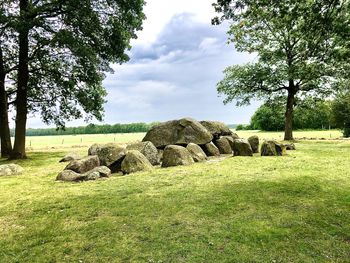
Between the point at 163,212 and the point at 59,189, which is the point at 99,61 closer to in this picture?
the point at 59,189

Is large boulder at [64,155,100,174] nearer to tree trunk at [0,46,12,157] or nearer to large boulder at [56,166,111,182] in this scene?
large boulder at [56,166,111,182]

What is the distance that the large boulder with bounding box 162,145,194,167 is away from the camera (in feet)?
53.4

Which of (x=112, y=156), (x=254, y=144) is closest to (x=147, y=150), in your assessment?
(x=112, y=156)

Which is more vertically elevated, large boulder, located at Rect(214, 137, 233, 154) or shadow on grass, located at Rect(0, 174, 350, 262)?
large boulder, located at Rect(214, 137, 233, 154)

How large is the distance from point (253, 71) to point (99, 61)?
1904 cm

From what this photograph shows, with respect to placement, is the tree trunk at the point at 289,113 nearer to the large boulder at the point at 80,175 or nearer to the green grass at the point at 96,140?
the green grass at the point at 96,140

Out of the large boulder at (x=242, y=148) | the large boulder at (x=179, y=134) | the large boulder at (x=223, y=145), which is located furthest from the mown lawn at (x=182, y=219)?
the large boulder at (x=223, y=145)

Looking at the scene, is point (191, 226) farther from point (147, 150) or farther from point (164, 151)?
point (147, 150)

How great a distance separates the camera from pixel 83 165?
1499cm

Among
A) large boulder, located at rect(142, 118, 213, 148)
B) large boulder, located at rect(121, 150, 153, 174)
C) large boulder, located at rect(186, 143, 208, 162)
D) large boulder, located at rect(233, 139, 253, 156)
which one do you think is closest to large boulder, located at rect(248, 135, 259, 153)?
large boulder, located at rect(233, 139, 253, 156)

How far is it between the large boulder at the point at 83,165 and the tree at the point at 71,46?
8437 mm

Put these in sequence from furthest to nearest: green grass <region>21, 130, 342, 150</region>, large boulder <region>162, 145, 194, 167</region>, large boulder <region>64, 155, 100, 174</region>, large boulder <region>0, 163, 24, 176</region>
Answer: green grass <region>21, 130, 342, 150</region>, large boulder <region>162, 145, 194, 167</region>, large boulder <region>0, 163, 24, 176</region>, large boulder <region>64, 155, 100, 174</region>

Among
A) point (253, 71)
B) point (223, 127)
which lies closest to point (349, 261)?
point (223, 127)

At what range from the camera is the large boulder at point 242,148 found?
19922mm
